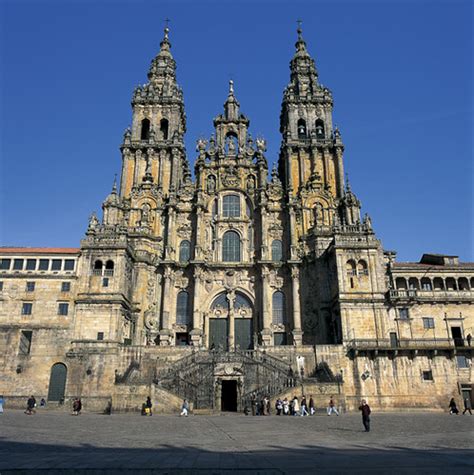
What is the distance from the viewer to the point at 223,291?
43781 mm

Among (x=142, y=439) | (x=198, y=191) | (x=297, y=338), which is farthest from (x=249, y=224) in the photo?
(x=142, y=439)

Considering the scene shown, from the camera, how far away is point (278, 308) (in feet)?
141

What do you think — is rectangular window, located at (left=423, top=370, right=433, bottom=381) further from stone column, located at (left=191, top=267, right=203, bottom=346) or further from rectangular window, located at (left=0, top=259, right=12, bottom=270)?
rectangular window, located at (left=0, top=259, right=12, bottom=270)

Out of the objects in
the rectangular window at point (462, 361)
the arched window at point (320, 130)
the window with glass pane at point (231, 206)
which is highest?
the arched window at point (320, 130)

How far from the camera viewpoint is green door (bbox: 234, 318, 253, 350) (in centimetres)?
4191

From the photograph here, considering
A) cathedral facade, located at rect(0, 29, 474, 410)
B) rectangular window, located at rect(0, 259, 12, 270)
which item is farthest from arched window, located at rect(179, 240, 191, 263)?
rectangular window, located at rect(0, 259, 12, 270)

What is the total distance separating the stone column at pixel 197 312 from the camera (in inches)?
1571

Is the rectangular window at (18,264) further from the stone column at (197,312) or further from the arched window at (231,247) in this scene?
the arched window at (231,247)

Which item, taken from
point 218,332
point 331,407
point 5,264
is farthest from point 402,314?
point 5,264

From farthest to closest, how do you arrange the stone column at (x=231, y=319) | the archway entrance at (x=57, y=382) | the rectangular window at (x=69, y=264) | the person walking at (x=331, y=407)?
the stone column at (x=231, y=319), the rectangular window at (x=69, y=264), the archway entrance at (x=57, y=382), the person walking at (x=331, y=407)

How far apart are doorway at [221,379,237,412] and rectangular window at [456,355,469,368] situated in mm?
18417

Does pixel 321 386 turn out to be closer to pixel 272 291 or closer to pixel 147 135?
pixel 272 291

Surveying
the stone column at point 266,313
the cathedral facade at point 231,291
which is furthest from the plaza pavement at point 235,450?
the stone column at point 266,313

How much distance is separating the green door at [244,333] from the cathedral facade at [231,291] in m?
0.11
